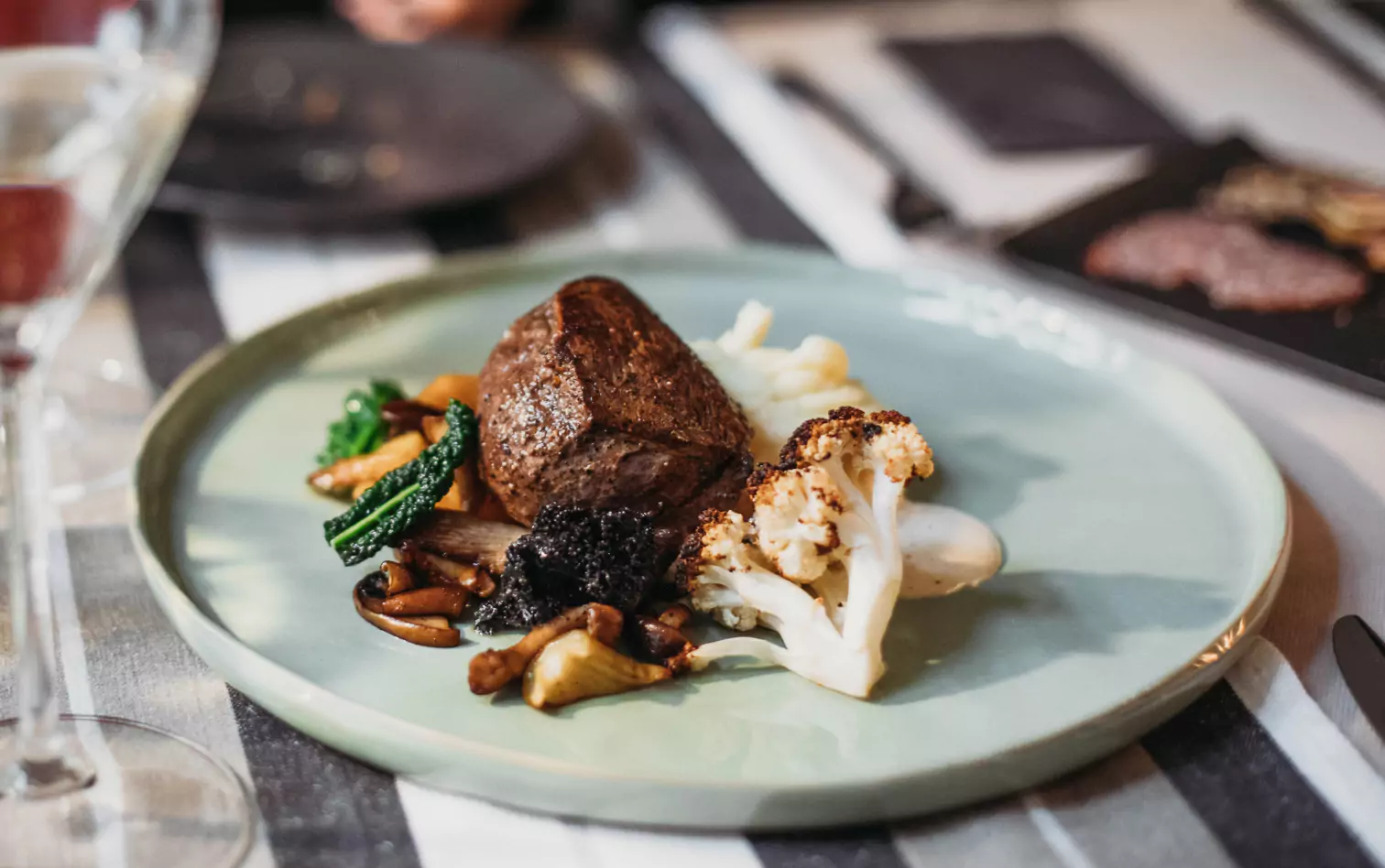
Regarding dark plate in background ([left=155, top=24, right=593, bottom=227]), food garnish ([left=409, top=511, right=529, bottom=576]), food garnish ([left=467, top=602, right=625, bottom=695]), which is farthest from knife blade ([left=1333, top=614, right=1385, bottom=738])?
dark plate in background ([left=155, top=24, right=593, bottom=227])

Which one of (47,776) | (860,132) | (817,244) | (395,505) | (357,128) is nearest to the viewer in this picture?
(47,776)

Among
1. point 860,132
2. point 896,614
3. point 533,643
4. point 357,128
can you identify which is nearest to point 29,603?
point 533,643

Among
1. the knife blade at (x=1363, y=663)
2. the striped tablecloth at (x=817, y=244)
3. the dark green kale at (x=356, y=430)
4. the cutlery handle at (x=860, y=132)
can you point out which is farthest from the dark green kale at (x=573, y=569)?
the cutlery handle at (x=860, y=132)

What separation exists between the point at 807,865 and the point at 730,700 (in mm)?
256

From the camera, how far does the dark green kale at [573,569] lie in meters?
2.06

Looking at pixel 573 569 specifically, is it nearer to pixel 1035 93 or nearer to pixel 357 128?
pixel 357 128

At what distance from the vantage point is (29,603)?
175 centimetres

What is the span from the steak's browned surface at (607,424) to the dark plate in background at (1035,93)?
221 centimetres

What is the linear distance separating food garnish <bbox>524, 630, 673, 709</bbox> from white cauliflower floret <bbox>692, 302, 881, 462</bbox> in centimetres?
58

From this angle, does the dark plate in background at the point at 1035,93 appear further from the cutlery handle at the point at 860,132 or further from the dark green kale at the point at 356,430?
the dark green kale at the point at 356,430

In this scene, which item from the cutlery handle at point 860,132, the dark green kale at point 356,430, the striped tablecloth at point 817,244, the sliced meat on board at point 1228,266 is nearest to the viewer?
the striped tablecloth at point 817,244

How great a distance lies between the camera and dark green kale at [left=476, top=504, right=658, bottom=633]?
206 centimetres

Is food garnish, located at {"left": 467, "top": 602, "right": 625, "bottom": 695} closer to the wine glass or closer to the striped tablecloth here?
the striped tablecloth

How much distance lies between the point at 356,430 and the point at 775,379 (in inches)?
29.5
